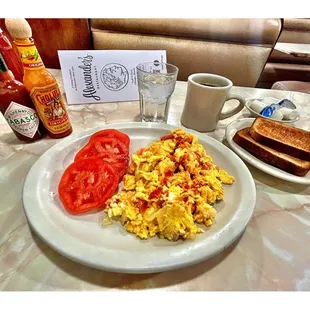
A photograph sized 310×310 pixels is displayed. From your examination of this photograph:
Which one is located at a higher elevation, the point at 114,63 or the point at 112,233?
the point at 114,63

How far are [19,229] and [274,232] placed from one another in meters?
0.68

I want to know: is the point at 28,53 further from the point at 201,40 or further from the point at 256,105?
the point at 201,40

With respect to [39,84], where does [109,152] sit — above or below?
below

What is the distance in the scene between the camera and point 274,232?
23.5 inches

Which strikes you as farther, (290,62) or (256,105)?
(290,62)

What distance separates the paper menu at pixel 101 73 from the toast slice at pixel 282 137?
2.07ft

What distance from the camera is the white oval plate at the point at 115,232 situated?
45 centimetres

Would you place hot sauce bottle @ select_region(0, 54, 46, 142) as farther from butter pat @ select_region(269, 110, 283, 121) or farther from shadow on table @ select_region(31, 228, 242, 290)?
butter pat @ select_region(269, 110, 283, 121)

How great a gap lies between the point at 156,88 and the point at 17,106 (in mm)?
513

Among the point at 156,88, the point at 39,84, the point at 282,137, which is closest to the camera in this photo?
the point at 39,84

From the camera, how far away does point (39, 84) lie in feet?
2.28

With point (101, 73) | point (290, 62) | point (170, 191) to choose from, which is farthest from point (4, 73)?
point (290, 62)
